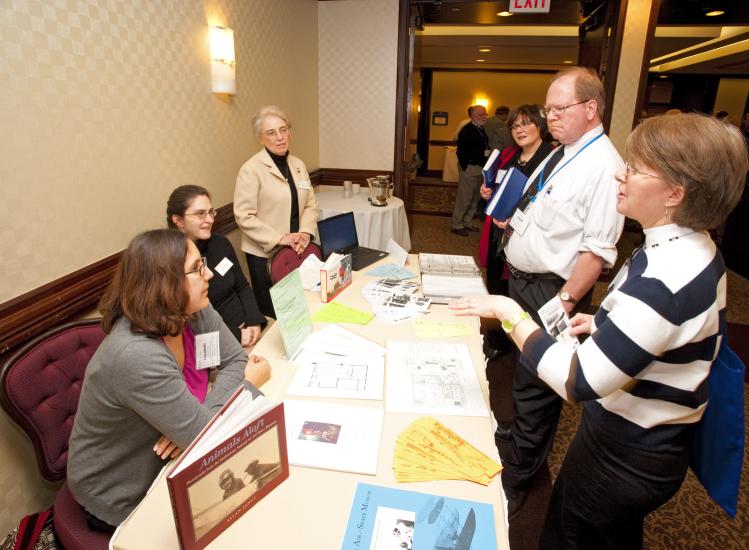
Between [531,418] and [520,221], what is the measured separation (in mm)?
858

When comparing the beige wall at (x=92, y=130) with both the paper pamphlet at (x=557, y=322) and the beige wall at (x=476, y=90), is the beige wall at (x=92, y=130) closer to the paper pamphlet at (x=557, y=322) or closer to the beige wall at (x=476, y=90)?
the paper pamphlet at (x=557, y=322)

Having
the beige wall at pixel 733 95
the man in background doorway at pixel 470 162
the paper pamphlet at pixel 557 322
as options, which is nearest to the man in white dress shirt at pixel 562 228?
the paper pamphlet at pixel 557 322

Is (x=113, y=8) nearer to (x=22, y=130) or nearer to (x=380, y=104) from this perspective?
(x=22, y=130)

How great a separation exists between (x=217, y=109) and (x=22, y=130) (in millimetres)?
1547

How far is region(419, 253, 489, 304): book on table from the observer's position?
2125 millimetres

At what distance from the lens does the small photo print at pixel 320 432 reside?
121 cm

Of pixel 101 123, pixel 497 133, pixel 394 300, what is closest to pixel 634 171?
pixel 394 300

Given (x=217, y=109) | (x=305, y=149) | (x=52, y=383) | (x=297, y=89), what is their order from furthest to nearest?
(x=305, y=149) < (x=297, y=89) < (x=217, y=109) < (x=52, y=383)

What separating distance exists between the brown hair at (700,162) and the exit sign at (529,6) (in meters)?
4.06

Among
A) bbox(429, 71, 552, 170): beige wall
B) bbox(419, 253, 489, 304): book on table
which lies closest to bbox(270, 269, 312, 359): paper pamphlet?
bbox(419, 253, 489, 304): book on table

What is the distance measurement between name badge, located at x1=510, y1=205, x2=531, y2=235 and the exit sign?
127 inches

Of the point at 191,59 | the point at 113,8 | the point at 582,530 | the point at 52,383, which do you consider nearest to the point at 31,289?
the point at 52,383

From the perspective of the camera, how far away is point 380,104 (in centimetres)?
503

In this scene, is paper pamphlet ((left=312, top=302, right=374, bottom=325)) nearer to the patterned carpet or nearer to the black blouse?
the black blouse
